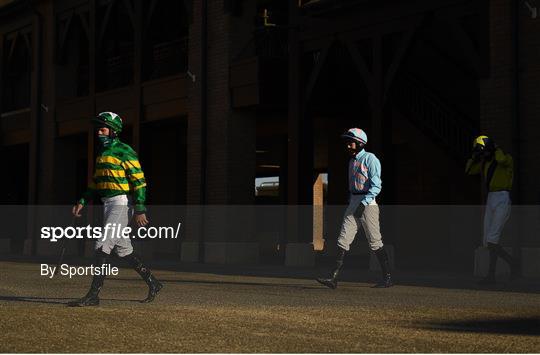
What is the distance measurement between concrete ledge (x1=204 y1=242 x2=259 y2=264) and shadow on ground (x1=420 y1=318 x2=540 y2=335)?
13510 millimetres

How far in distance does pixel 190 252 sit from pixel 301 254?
3.95 metres

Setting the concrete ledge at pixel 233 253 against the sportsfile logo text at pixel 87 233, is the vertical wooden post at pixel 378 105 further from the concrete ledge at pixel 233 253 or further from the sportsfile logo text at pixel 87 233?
the sportsfile logo text at pixel 87 233

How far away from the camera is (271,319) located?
362 inches

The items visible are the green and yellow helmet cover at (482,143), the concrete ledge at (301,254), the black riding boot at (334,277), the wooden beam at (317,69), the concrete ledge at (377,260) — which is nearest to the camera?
the black riding boot at (334,277)

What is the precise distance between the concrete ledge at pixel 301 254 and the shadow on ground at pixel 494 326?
37.2 ft

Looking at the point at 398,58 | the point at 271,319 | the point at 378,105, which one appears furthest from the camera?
the point at 378,105

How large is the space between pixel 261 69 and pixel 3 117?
1447 centimetres

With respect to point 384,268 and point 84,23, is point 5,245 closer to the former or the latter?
point 84,23

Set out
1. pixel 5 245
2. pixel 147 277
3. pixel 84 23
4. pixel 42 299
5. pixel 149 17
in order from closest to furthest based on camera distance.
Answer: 1. pixel 147 277
2. pixel 42 299
3. pixel 149 17
4. pixel 84 23
5. pixel 5 245

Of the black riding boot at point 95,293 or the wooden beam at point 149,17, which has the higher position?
the wooden beam at point 149,17

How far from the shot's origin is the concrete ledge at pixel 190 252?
77.4 feet

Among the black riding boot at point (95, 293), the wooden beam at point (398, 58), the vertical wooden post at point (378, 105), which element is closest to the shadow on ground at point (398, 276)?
the vertical wooden post at point (378, 105)

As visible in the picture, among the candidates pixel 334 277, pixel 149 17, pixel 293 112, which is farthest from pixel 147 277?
pixel 149 17

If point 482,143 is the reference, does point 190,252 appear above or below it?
below
